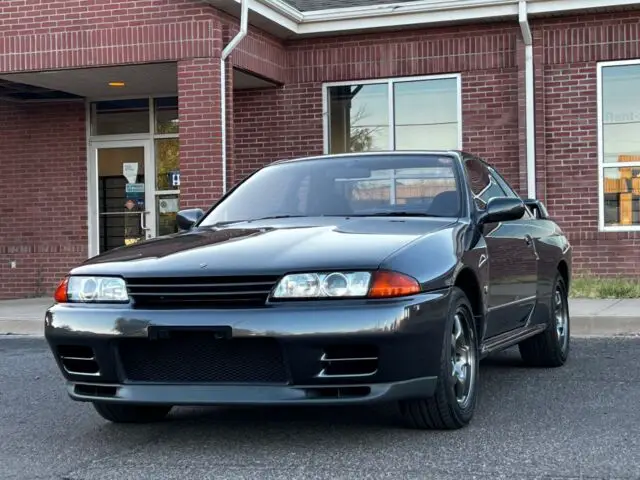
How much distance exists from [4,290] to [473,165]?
1043cm

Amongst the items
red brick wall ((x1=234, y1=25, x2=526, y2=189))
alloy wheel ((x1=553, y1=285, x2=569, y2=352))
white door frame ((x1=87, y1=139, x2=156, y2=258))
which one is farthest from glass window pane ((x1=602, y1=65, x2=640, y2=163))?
white door frame ((x1=87, y1=139, x2=156, y2=258))

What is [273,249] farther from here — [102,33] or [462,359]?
[102,33]

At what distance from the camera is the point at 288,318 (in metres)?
4.43

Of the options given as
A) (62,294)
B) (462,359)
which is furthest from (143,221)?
(462,359)

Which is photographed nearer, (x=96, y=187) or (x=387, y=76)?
(x=387, y=76)

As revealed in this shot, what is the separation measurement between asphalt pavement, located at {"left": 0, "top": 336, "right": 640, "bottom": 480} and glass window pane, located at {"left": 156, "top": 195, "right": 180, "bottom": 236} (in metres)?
8.27

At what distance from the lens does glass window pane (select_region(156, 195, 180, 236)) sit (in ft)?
48.6

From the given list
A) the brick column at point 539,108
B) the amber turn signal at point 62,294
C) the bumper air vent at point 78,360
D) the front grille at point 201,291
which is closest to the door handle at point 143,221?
the brick column at point 539,108

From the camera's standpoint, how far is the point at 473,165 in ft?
21.2

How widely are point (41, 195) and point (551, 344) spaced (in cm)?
996

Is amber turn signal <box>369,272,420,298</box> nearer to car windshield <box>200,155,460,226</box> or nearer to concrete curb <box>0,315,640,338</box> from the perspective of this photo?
car windshield <box>200,155,460,226</box>

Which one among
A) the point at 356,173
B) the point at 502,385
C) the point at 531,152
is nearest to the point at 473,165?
the point at 356,173

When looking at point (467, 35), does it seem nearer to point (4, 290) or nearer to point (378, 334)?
point (4, 290)

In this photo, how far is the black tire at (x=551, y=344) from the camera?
7184 millimetres
